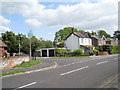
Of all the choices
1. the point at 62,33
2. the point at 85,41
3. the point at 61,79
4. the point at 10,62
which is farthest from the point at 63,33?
the point at 61,79

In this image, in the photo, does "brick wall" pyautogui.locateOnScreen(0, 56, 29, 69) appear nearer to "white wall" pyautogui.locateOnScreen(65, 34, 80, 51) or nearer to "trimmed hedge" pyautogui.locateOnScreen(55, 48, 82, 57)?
"trimmed hedge" pyautogui.locateOnScreen(55, 48, 82, 57)

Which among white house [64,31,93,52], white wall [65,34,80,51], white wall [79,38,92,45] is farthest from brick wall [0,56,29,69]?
white wall [79,38,92,45]

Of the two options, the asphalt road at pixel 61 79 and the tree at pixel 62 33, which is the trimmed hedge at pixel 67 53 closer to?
the asphalt road at pixel 61 79

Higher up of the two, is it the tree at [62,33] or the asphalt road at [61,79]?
the tree at [62,33]

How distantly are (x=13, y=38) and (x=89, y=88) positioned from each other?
4495cm

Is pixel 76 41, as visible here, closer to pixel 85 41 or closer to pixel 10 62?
pixel 85 41

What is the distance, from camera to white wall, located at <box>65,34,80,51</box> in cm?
5258

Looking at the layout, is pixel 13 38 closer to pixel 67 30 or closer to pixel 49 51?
pixel 49 51

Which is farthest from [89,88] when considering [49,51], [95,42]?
[95,42]

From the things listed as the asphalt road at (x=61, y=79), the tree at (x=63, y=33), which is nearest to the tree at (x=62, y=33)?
the tree at (x=63, y=33)

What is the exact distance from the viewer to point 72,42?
5391 centimetres

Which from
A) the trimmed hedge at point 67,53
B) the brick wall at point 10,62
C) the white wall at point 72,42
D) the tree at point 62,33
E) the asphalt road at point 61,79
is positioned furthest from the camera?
the tree at point 62,33

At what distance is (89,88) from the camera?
23.5 ft

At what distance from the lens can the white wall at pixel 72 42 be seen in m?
52.6
